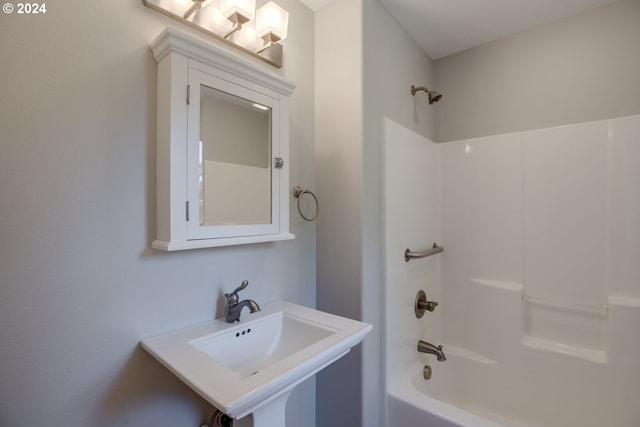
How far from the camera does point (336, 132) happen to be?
145cm

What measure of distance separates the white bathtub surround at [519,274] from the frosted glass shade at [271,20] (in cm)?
69

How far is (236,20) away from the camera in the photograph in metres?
1.06

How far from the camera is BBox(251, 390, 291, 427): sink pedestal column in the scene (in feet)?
2.67

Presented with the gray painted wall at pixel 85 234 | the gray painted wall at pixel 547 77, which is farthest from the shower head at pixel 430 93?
the gray painted wall at pixel 85 234

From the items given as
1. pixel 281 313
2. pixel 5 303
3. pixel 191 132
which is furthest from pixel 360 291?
pixel 5 303

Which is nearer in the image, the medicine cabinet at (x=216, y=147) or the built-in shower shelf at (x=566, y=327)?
the medicine cabinet at (x=216, y=147)

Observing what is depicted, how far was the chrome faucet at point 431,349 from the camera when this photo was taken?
1636 mm

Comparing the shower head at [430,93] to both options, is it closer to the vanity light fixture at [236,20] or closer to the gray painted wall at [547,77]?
the gray painted wall at [547,77]

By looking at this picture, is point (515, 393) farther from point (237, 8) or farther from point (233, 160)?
point (237, 8)

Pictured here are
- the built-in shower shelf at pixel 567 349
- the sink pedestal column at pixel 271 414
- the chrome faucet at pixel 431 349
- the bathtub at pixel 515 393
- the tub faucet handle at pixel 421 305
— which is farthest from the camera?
the tub faucet handle at pixel 421 305

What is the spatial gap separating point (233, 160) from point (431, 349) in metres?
1.56

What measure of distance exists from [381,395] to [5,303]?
151 centimetres

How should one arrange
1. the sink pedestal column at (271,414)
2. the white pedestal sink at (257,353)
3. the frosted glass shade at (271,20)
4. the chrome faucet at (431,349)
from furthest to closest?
the chrome faucet at (431,349)
the frosted glass shade at (271,20)
the sink pedestal column at (271,414)
the white pedestal sink at (257,353)

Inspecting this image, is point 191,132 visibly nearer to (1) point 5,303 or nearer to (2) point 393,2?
(1) point 5,303
